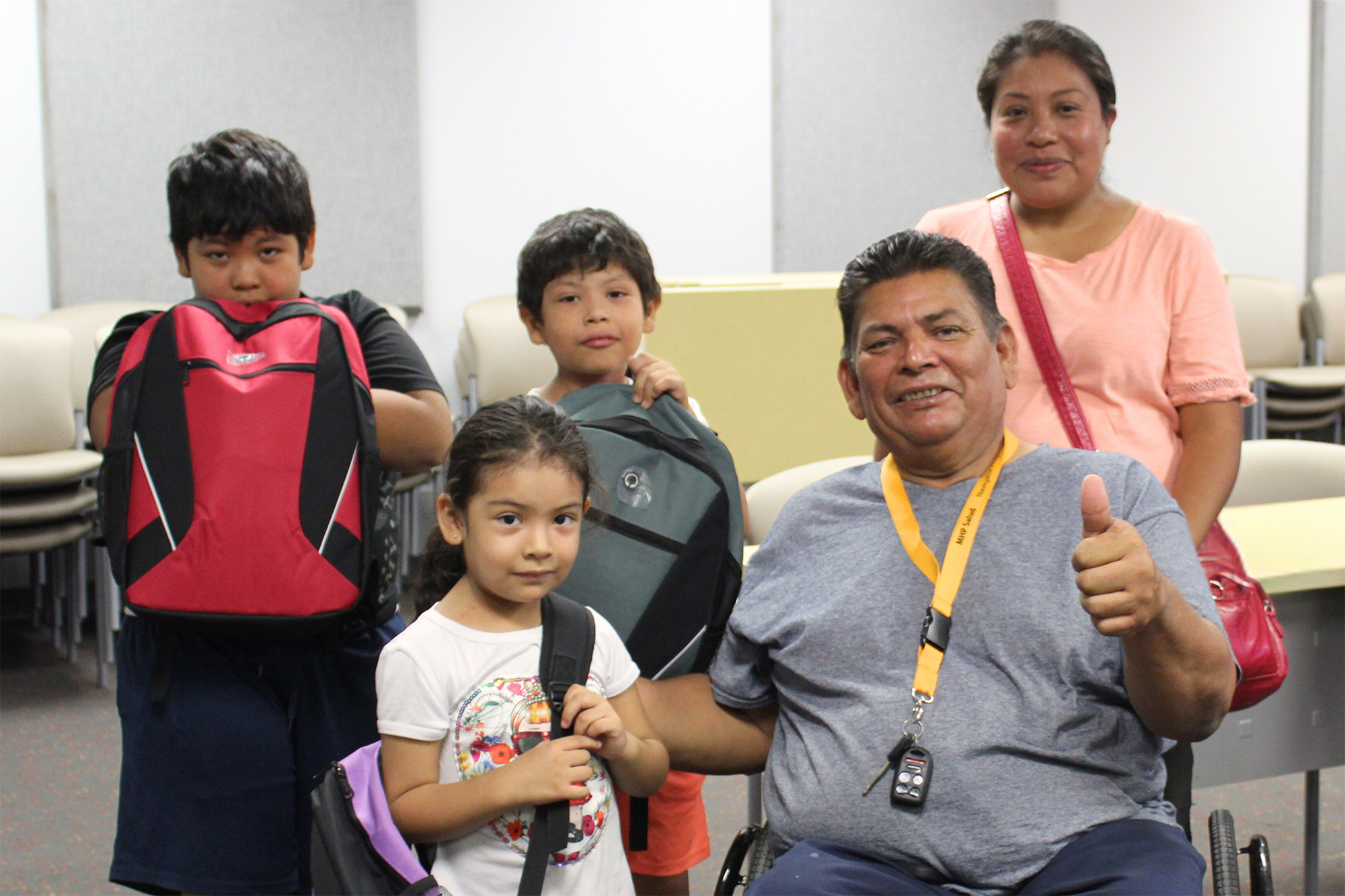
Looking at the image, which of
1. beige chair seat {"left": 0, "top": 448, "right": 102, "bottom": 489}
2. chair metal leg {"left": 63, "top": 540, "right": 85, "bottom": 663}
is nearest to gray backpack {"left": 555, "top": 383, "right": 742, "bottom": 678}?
beige chair seat {"left": 0, "top": 448, "right": 102, "bottom": 489}

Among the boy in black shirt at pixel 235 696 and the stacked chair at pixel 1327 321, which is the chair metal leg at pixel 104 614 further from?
the stacked chair at pixel 1327 321

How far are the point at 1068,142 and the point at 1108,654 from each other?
0.86m

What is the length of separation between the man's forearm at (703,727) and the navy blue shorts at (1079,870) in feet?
0.62

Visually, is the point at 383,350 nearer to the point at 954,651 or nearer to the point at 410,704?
the point at 410,704

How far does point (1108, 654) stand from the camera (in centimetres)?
136

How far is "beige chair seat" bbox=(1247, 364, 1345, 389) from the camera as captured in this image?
5.77 metres

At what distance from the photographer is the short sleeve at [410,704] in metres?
1.30

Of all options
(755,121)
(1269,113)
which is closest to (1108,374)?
(755,121)

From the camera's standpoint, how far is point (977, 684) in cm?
138

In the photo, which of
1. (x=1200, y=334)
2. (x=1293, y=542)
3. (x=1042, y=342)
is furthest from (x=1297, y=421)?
(x=1042, y=342)

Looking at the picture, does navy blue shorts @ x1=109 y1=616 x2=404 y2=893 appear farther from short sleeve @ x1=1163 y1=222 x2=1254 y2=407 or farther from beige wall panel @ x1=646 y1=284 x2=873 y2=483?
beige wall panel @ x1=646 y1=284 x2=873 y2=483

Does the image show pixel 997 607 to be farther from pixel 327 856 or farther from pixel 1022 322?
pixel 327 856

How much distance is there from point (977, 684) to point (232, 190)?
3.53 ft

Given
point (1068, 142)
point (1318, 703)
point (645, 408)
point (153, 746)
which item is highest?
point (1068, 142)
